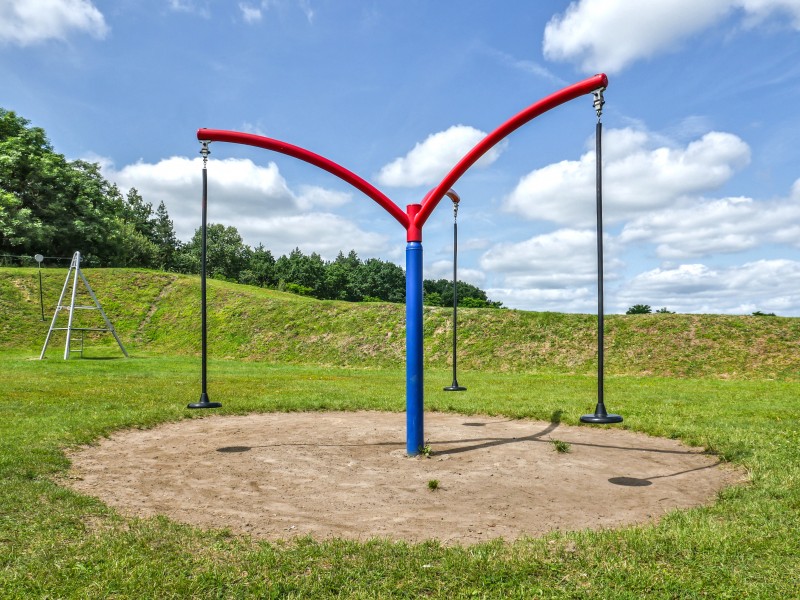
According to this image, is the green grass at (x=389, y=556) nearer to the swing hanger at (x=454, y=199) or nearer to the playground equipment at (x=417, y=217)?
the playground equipment at (x=417, y=217)

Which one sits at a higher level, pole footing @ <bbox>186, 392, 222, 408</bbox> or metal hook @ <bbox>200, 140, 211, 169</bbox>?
metal hook @ <bbox>200, 140, 211, 169</bbox>

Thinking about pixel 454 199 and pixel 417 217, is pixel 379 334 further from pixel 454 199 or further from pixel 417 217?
pixel 417 217

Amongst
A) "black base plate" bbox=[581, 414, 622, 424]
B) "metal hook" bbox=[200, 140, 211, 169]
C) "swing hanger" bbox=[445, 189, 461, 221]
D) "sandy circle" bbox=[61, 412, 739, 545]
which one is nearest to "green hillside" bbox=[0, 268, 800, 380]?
"swing hanger" bbox=[445, 189, 461, 221]

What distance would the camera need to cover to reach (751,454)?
24.1ft

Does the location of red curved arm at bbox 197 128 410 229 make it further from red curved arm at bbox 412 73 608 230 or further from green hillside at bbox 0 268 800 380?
green hillside at bbox 0 268 800 380

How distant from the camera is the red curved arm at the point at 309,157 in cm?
766

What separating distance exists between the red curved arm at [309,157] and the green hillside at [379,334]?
55.2ft

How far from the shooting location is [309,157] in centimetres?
797

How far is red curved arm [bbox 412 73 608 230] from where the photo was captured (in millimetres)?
6848

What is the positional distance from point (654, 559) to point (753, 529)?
1174 mm

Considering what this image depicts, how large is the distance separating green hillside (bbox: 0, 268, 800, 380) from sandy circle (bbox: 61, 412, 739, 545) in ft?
49.3

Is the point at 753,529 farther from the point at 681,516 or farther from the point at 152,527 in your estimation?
the point at 152,527

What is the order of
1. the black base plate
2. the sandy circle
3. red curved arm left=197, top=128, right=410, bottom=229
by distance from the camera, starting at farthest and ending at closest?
red curved arm left=197, top=128, right=410, bottom=229, the black base plate, the sandy circle

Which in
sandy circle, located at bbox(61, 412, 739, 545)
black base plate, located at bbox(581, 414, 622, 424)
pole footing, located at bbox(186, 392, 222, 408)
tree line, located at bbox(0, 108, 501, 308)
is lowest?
sandy circle, located at bbox(61, 412, 739, 545)
